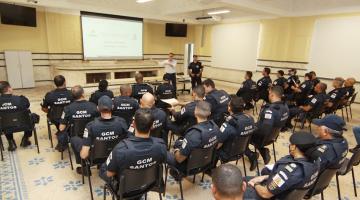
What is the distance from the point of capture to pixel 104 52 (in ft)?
29.8

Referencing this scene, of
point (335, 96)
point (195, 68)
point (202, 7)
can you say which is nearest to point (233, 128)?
point (335, 96)

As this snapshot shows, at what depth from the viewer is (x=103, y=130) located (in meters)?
2.42

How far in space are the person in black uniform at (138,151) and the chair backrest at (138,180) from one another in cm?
5

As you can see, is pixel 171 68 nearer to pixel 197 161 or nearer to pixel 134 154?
pixel 197 161

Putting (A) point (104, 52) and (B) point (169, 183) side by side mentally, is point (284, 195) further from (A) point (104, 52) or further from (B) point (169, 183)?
(A) point (104, 52)

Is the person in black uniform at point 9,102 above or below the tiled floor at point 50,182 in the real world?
above

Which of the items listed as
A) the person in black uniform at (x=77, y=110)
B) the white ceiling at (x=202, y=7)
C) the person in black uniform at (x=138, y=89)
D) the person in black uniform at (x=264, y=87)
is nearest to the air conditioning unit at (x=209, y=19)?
the white ceiling at (x=202, y=7)

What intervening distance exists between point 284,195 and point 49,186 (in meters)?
2.57

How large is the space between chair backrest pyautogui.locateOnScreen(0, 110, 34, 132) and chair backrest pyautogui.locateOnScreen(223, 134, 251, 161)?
2.80 m

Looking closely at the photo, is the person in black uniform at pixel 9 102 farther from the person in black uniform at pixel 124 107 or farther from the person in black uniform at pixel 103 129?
the person in black uniform at pixel 103 129

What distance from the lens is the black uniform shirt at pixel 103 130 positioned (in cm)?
240

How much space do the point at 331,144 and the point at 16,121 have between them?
388 centimetres

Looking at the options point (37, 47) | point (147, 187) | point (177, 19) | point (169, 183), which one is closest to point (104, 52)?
point (37, 47)

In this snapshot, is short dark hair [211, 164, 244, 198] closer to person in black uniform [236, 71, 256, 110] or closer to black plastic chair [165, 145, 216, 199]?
black plastic chair [165, 145, 216, 199]
